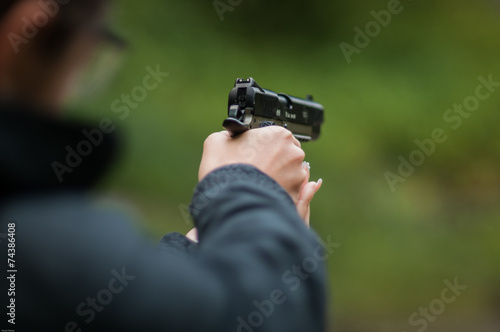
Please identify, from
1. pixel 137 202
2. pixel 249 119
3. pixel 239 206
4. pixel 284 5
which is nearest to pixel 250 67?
pixel 284 5

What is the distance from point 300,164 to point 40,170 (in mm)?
608

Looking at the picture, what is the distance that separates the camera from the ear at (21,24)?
630 millimetres

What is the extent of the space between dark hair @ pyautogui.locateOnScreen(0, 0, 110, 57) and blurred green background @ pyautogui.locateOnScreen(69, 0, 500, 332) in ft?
12.9

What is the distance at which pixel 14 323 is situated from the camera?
630 mm

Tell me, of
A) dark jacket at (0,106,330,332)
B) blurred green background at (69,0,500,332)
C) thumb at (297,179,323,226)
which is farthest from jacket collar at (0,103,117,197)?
blurred green background at (69,0,500,332)

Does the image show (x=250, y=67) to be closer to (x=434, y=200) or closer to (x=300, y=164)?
(x=434, y=200)

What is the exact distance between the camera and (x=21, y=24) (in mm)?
635

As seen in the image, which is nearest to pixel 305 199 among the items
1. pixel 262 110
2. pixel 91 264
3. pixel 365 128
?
pixel 262 110

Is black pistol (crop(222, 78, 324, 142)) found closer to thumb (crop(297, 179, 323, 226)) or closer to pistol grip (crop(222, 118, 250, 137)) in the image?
pistol grip (crop(222, 118, 250, 137))

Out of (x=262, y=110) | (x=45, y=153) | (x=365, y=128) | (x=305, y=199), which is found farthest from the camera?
(x=365, y=128)

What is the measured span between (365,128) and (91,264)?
531 centimetres

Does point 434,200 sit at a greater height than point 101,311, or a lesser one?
greater

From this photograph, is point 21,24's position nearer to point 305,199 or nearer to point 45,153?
point 45,153

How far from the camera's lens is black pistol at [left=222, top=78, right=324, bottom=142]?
4.70 ft
